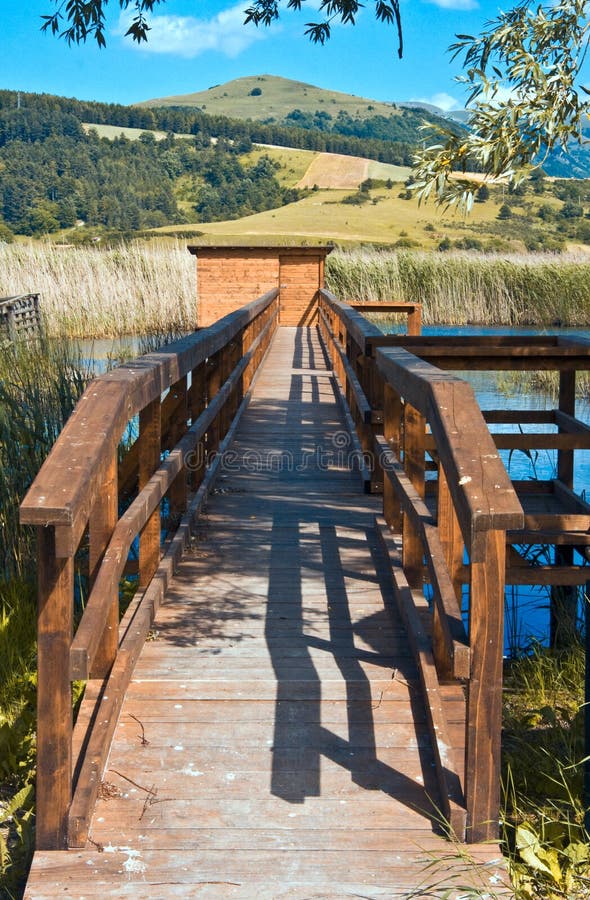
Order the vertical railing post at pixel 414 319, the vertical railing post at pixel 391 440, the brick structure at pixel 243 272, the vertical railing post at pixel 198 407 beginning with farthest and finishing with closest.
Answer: the brick structure at pixel 243 272 → the vertical railing post at pixel 414 319 → the vertical railing post at pixel 198 407 → the vertical railing post at pixel 391 440

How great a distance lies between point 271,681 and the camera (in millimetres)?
3557

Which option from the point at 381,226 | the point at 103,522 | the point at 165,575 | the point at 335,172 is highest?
the point at 335,172

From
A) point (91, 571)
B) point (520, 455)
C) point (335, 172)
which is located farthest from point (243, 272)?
point (335, 172)

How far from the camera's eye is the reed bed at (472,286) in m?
25.0

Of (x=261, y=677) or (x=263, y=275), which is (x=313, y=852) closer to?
(x=261, y=677)

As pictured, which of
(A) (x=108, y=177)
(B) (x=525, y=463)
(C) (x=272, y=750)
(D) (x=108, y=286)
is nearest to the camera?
(C) (x=272, y=750)

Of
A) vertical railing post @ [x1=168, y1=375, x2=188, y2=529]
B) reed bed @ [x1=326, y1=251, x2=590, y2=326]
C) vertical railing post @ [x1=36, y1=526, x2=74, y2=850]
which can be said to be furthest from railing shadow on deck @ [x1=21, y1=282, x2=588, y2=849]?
reed bed @ [x1=326, y1=251, x2=590, y2=326]

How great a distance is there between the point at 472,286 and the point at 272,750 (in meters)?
23.5

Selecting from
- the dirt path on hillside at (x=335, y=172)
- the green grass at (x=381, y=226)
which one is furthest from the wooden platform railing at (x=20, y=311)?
the dirt path on hillside at (x=335, y=172)

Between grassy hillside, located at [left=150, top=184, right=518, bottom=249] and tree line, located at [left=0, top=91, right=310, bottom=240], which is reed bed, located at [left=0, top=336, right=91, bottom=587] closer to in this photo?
grassy hillside, located at [left=150, top=184, right=518, bottom=249]

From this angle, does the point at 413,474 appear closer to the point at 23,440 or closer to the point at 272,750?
the point at 272,750

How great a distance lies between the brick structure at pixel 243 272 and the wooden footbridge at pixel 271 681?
688 inches

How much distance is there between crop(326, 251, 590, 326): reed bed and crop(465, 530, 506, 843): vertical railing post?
2302cm

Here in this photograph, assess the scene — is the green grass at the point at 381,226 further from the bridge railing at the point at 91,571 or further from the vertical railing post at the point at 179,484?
the bridge railing at the point at 91,571
